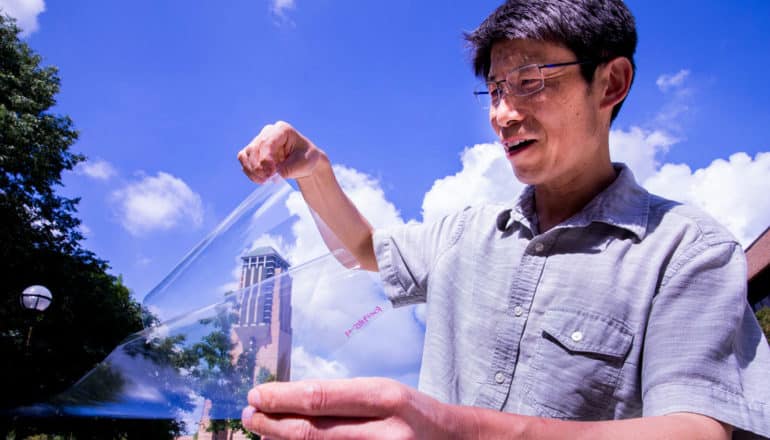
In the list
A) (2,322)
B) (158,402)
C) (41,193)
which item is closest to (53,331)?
(2,322)

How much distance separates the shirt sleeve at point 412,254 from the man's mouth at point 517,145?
35 cm

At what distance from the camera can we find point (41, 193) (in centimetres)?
2302

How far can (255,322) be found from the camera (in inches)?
65.8

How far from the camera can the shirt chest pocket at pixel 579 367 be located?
1.33 metres

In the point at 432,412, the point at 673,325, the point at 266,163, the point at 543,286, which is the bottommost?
the point at 432,412

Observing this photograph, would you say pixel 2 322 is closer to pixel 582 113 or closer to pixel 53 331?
pixel 53 331

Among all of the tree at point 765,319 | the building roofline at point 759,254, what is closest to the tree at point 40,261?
the tree at point 765,319

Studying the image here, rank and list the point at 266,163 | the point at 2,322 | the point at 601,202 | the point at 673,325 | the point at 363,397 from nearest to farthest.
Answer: the point at 363,397
the point at 673,325
the point at 601,202
the point at 266,163
the point at 2,322

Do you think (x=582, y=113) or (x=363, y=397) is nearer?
(x=363, y=397)

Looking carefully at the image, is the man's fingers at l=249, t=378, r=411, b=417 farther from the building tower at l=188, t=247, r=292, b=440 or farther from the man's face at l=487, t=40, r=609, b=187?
the man's face at l=487, t=40, r=609, b=187

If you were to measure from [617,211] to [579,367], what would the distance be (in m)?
0.48

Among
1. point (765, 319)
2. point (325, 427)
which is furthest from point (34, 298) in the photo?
point (765, 319)

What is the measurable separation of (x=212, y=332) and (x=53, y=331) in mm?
24892

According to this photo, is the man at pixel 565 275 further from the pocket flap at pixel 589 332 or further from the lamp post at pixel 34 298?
the lamp post at pixel 34 298
